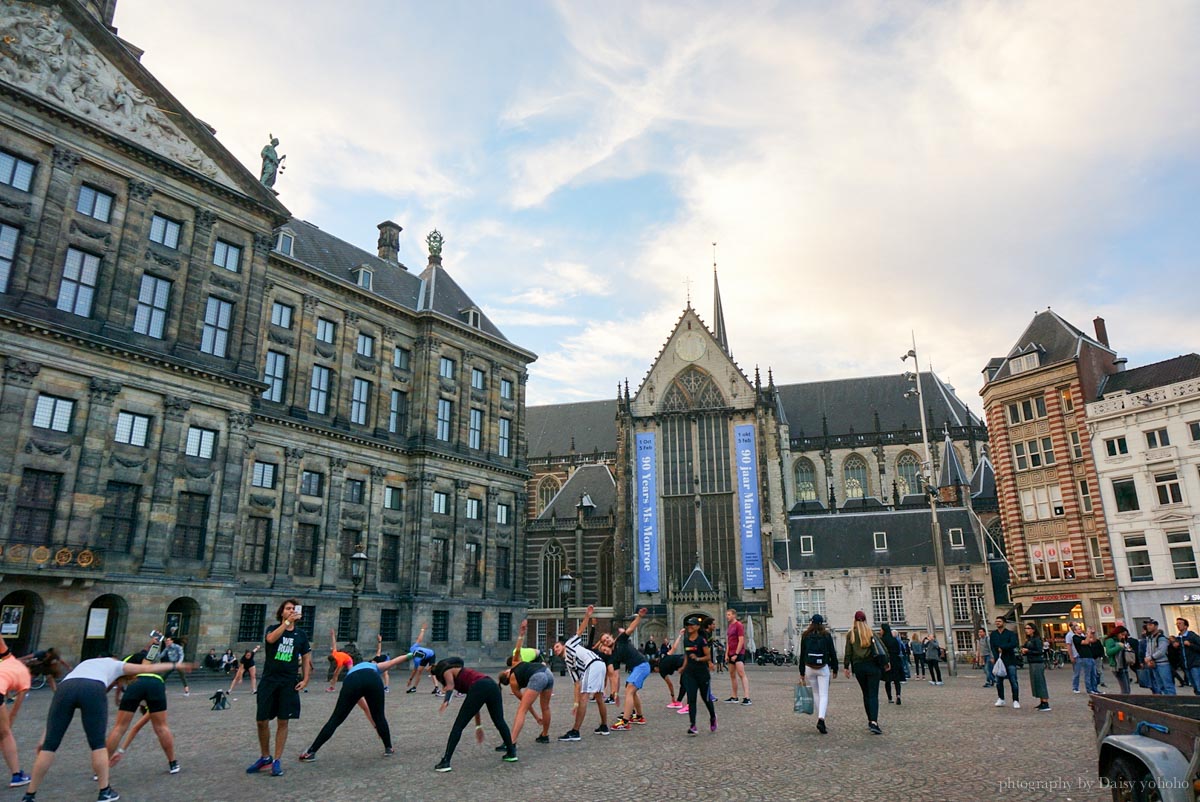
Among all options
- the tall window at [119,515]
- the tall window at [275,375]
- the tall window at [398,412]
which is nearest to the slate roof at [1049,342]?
the tall window at [398,412]

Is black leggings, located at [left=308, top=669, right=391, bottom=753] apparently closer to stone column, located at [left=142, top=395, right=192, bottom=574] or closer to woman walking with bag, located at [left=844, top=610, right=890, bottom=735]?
woman walking with bag, located at [left=844, top=610, right=890, bottom=735]

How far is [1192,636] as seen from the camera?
15.8 meters

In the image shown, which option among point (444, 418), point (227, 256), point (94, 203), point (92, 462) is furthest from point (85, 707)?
point (444, 418)

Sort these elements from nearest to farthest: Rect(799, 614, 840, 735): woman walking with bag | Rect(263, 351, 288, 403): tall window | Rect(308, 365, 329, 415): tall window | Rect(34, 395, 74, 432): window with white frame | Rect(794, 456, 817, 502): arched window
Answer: Rect(799, 614, 840, 735): woman walking with bag
Rect(34, 395, 74, 432): window with white frame
Rect(263, 351, 288, 403): tall window
Rect(308, 365, 329, 415): tall window
Rect(794, 456, 817, 502): arched window

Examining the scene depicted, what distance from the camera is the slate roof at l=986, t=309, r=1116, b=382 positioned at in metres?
40.0

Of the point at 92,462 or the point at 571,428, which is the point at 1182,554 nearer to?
the point at 92,462

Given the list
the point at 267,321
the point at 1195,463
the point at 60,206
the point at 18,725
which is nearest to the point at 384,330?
the point at 267,321

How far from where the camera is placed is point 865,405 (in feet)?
221

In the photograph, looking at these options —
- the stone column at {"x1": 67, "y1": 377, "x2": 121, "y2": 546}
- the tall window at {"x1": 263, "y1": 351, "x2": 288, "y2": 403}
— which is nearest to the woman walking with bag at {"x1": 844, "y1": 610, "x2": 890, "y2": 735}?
the stone column at {"x1": 67, "y1": 377, "x2": 121, "y2": 546}

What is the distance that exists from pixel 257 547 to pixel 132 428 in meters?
8.26

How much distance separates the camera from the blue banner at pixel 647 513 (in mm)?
55406

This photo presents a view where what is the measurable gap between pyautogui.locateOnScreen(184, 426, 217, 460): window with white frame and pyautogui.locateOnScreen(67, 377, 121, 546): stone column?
296cm

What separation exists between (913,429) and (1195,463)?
28917mm

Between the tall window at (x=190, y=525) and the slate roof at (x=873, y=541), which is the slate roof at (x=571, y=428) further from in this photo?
the tall window at (x=190, y=525)
